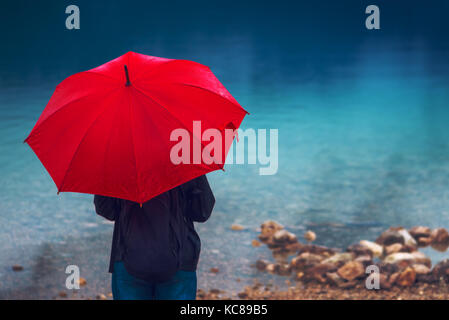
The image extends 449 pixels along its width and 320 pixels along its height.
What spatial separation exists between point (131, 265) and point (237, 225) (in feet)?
9.84

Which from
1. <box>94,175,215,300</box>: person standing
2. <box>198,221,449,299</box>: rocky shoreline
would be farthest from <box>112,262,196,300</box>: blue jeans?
<box>198,221,449,299</box>: rocky shoreline

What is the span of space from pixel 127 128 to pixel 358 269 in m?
2.47

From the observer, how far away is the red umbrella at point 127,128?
2014 mm

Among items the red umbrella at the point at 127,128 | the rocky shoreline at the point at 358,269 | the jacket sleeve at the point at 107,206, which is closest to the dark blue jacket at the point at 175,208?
the jacket sleeve at the point at 107,206

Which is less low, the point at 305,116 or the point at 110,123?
the point at 305,116

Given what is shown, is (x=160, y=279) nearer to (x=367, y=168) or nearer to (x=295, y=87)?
(x=367, y=168)

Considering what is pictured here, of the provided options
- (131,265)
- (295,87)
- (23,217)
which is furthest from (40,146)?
(295,87)

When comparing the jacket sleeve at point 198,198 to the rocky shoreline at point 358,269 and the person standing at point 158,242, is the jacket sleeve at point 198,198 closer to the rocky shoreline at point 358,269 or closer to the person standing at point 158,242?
the person standing at point 158,242

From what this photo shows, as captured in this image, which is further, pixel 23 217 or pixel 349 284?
pixel 23 217

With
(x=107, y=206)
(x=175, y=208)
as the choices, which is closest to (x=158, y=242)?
(x=175, y=208)

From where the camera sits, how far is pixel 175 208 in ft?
7.23

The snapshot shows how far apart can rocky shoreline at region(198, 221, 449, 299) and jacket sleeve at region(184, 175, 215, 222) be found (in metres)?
1.74

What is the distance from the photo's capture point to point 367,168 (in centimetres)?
698

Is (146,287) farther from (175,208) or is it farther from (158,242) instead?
(175,208)
